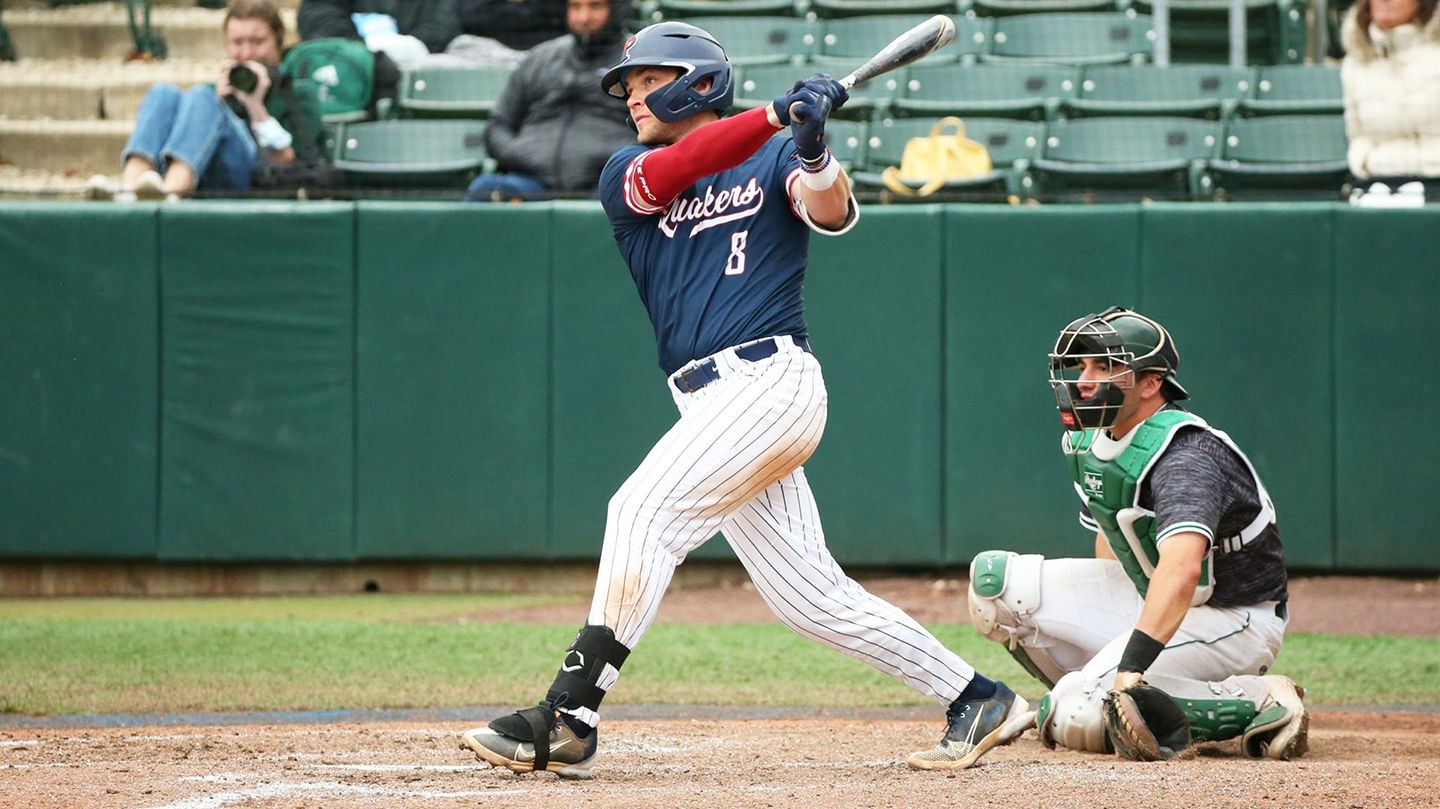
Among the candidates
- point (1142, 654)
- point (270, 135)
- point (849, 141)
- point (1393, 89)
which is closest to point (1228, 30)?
point (1393, 89)

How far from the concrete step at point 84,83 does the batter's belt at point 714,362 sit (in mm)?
6740

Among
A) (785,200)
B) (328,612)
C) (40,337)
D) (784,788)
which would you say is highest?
(785,200)

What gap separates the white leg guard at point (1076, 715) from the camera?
160 inches

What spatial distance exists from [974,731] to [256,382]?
4.88m

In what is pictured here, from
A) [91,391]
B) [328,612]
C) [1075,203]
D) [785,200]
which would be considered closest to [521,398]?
[328,612]

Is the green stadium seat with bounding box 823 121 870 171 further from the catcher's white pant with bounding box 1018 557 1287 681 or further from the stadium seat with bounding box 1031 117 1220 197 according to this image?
the catcher's white pant with bounding box 1018 557 1287 681

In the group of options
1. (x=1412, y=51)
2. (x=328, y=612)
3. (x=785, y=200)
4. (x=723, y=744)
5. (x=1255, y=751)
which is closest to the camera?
(x=785, y=200)

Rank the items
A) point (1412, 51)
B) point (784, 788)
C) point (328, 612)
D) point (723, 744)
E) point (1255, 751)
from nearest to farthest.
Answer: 1. point (784, 788)
2. point (1255, 751)
3. point (723, 744)
4. point (328, 612)
5. point (1412, 51)

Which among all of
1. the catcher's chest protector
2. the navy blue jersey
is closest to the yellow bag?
the catcher's chest protector

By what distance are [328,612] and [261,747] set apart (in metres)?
3.31

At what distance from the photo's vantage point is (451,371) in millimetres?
7848

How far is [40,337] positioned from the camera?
7781 mm

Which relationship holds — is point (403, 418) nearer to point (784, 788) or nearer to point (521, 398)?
point (521, 398)

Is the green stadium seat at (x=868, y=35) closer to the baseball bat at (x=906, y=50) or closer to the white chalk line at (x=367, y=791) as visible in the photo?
the baseball bat at (x=906, y=50)
